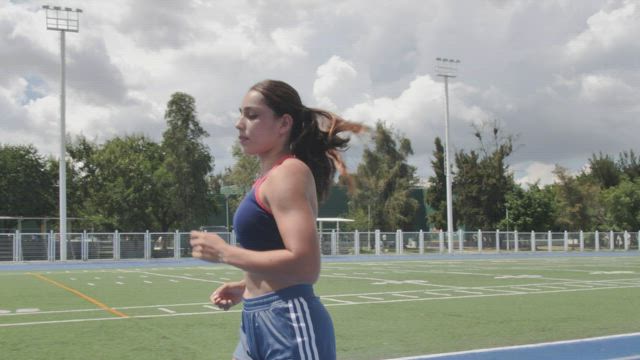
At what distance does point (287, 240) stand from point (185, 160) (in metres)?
44.1

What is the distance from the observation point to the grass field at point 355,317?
810 centimetres

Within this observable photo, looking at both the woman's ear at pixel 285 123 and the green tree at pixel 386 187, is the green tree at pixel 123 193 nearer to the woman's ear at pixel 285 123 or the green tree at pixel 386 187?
the green tree at pixel 386 187

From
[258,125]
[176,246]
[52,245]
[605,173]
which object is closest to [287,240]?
[258,125]

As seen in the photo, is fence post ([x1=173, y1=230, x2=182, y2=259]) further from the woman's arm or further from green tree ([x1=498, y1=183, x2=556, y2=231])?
the woman's arm

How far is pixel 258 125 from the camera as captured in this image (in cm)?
272

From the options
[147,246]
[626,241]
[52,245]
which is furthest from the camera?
[626,241]

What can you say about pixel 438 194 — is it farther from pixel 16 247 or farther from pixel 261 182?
pixel 261 182

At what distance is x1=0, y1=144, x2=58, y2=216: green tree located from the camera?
4650 centimetres

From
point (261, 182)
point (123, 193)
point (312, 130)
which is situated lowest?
point (261, 182)

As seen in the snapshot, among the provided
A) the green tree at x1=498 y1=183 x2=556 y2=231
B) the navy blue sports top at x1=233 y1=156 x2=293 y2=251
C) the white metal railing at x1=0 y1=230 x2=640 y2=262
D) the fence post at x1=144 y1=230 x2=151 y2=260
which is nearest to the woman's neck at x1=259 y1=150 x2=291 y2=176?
the navy blue sports top at x1=233 y1=156 x2=293 y2=251

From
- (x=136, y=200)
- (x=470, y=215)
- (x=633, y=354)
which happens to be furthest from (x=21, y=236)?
(x=470, y=215)

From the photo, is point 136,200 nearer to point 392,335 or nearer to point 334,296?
point 334,296

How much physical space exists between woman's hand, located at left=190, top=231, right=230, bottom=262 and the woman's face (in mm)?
415

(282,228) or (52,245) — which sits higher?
(282,228)
